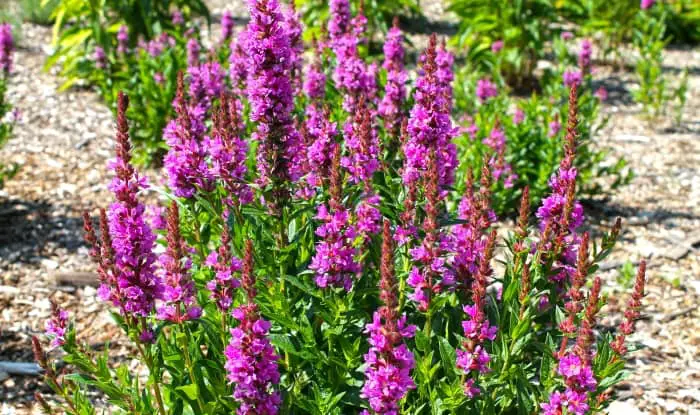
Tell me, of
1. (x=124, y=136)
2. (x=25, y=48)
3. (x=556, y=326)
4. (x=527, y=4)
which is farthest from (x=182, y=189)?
(x=25, y=48)

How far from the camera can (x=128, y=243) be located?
8.55ft

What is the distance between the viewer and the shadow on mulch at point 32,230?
18.4 ft

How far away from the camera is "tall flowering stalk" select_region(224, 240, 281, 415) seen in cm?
222

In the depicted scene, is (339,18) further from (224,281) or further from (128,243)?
(128,243)

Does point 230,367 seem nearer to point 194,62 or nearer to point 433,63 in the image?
point 433,63

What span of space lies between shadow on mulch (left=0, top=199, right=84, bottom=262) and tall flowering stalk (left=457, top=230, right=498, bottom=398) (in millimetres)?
3955

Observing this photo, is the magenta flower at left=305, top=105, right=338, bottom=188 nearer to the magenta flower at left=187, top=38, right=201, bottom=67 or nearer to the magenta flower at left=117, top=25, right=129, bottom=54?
the magenta flower at left=187, top=38, right=201, bottom=67

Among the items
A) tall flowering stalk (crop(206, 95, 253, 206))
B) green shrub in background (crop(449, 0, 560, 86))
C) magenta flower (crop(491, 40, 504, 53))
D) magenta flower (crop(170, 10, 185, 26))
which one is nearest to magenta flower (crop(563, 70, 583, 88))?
magenta flower (crop(491, 40, 504, 53))

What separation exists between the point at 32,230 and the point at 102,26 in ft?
10.2

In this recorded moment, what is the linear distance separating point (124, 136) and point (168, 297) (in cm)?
57

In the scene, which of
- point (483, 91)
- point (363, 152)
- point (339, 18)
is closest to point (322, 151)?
point (363, 152)

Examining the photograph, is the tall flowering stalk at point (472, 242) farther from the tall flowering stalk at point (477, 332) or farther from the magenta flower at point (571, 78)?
the magenta flower at point (571, 78)

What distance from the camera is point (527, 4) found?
29.6ft

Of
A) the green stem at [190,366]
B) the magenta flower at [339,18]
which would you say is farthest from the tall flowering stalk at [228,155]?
the magenta flower at [339,18]
